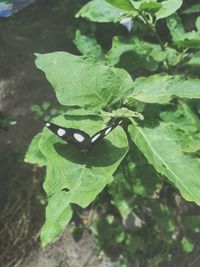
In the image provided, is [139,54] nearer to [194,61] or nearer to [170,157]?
[194,61]

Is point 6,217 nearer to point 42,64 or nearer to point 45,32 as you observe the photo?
point 42,64

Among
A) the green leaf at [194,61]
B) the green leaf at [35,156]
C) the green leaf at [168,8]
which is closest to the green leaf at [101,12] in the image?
the green leaf at [168,8]

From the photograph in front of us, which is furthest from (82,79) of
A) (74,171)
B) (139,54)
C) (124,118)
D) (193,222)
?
(193,222)

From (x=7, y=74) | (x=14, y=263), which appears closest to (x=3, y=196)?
(x=14, y=263)

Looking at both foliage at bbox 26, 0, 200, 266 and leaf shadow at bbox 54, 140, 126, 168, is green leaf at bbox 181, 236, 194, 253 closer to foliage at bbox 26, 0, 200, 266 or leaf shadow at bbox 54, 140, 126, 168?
foliage at bbox 26, 0, 200, 266

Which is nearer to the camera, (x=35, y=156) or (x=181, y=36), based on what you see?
(x=35, y=156)

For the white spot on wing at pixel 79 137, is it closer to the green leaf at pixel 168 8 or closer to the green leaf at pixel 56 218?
the green leaf at pixel 56 218
